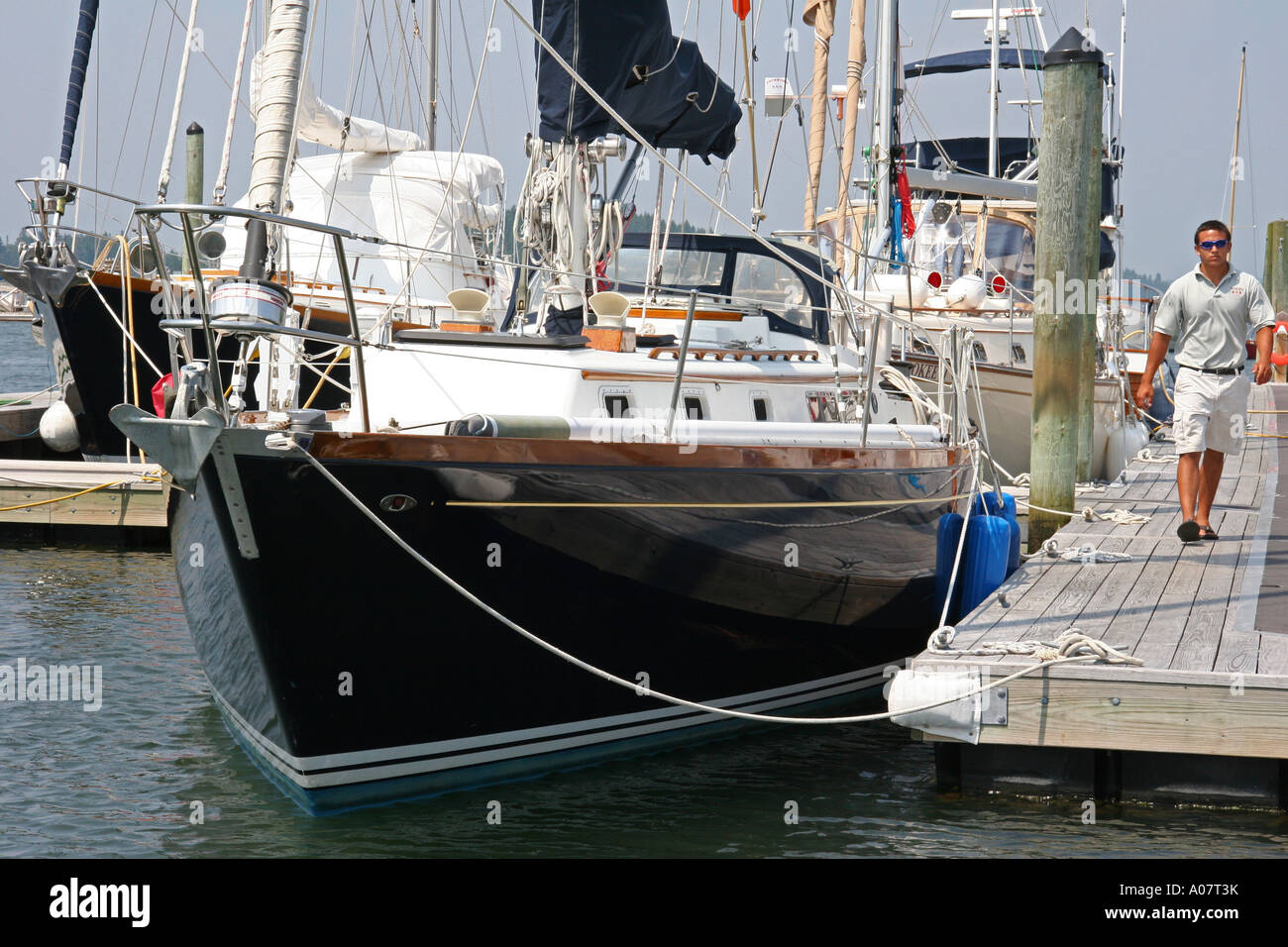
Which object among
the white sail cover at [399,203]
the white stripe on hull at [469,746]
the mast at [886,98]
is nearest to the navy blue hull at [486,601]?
the white stripe on hull at [469,746]

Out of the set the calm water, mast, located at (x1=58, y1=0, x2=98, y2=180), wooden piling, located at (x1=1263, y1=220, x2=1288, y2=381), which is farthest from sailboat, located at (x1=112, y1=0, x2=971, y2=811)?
wooden piling, located at (x1=1263, y1=220, x2=1288, y2=381)

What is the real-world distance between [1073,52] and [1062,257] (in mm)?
1387

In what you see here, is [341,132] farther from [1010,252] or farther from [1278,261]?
[1278,261]

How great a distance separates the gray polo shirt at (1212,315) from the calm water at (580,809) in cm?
270

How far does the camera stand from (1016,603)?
6.84 meters

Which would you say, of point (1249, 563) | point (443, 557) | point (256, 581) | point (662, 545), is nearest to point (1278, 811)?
point (1249, 563)

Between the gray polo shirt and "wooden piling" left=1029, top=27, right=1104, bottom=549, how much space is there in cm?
141

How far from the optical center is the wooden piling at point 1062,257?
29.2ft

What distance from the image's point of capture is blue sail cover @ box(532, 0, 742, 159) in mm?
7809

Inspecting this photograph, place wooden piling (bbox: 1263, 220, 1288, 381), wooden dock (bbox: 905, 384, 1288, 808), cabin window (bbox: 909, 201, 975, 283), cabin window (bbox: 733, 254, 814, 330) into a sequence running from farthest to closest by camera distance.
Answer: wooden piling (bbox: 1263, 220, 1288, 381) < cabin window (bbox: 909, 201, 975, 283) < cabin window (bbox: 733, 254, 814, 330) < wooden dock (bbox: 905, 384, 1288, 808)

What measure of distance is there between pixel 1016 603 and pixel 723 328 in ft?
8.30

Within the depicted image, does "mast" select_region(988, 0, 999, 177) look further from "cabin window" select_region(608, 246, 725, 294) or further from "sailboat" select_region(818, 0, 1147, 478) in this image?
"cabin window" select_region(608, 246, 725, 294)
